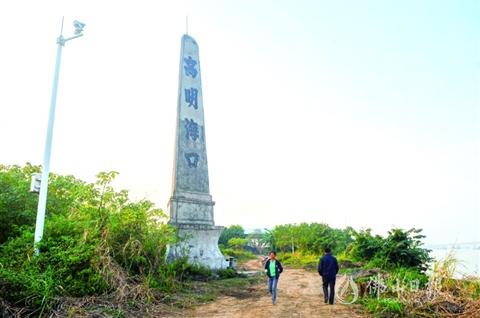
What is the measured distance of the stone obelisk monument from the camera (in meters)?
13.3

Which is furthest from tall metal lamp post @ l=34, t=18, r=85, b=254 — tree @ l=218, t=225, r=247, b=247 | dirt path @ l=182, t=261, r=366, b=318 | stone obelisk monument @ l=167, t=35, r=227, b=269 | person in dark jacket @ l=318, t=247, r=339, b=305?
tree @ l=218, t=225, r=247, b=247

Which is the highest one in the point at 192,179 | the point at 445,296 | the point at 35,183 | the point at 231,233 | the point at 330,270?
the point at 192,179

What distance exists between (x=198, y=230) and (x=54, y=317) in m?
7.85

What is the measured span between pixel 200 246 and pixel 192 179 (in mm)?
2623

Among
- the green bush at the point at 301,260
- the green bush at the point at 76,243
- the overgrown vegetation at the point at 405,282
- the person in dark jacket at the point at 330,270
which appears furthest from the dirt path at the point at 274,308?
the green bush at the point at 301,260

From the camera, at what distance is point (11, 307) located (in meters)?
5.75

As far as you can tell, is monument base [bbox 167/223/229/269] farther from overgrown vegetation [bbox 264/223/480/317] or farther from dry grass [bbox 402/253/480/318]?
dry grass [bbox 402/253/480/318]

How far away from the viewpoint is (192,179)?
46.9 ft

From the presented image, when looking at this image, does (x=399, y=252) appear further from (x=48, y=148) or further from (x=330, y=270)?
(x=48, y=148)

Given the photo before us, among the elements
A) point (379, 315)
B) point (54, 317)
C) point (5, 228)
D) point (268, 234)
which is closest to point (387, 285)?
point (379, 315)

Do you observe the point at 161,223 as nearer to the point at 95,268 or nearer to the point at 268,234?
the point at 95,268

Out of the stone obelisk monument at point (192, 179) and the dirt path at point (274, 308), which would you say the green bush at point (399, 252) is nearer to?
the dirt path at point (274, 308)

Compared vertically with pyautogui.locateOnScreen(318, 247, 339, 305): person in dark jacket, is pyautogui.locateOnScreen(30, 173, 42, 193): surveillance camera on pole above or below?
above

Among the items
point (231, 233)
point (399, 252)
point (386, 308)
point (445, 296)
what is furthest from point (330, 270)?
point (231, 233)
